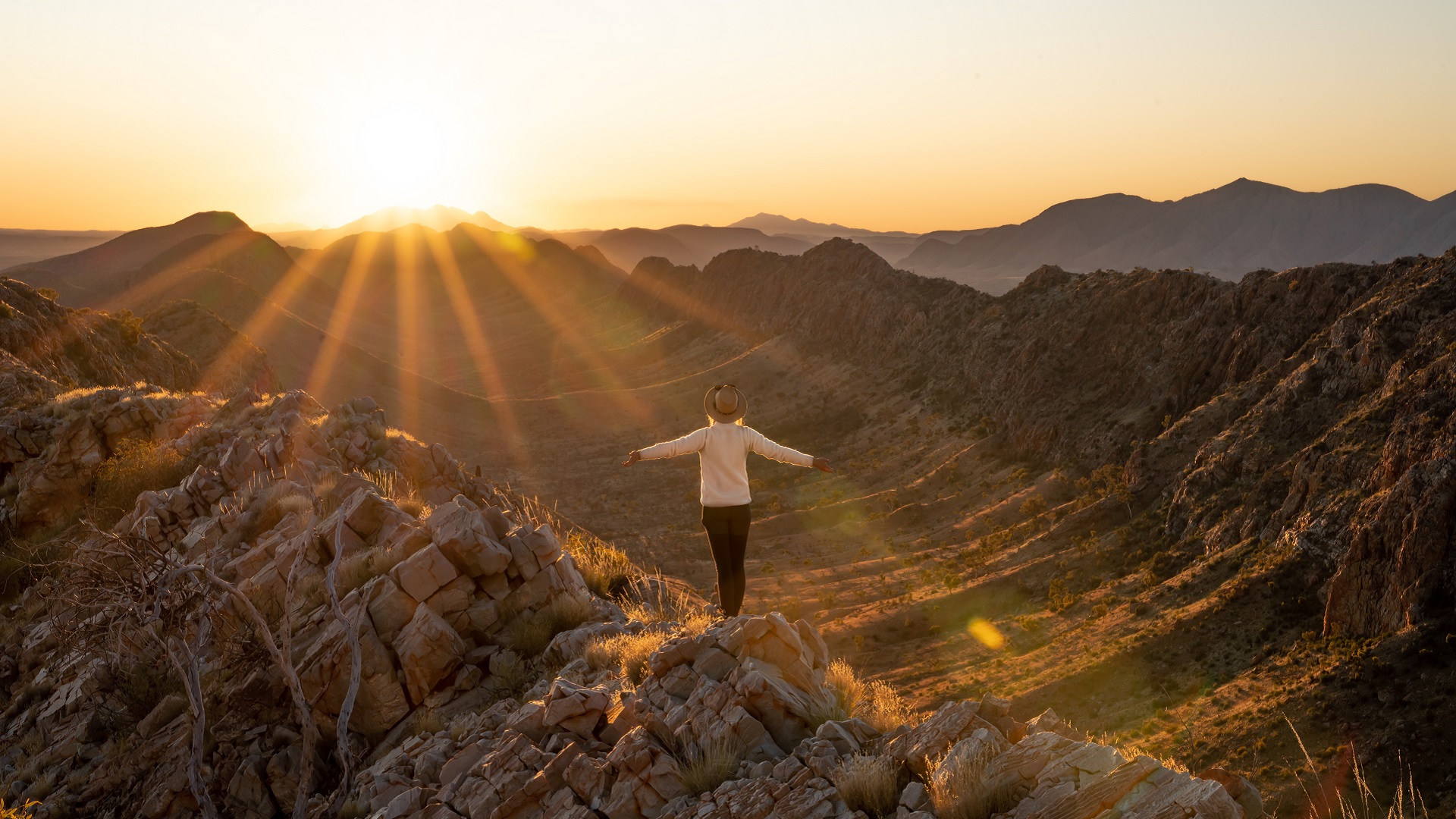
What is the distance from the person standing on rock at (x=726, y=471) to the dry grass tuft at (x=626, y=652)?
108 centimetres

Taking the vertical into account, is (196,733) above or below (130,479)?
below

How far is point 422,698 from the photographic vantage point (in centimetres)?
890

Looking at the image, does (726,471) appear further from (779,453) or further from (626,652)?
(626,652)

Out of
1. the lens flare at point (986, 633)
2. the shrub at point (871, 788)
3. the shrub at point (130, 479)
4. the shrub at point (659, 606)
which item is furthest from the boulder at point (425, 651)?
the lens flare at point (986, 633)

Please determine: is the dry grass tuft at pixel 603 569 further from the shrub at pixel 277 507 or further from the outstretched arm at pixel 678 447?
the shrub at pixel 277 507

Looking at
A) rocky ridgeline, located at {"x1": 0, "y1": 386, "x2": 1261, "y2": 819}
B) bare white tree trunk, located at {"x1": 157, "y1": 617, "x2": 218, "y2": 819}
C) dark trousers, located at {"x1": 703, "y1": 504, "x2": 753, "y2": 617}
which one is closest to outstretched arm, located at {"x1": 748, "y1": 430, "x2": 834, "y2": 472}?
dark trousers, located at {"x1": 703, "y1": 504, "x2": 753, "y2": 617}

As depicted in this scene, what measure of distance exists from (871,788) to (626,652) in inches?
128

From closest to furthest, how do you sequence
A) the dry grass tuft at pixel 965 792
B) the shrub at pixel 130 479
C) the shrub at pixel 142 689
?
1. the dry grass tuft at pixel 965 792
2. the shrub at pixel 142 689
3. the shrub at pixel 130 479

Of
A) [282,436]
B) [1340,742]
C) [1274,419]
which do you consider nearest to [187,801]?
[282,436]

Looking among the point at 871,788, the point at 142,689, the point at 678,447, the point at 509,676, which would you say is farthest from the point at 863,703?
the point at 142,689

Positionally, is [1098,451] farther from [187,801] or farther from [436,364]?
[436,364]

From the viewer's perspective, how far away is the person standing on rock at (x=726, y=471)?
355 inches

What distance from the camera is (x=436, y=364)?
12469 centimetres

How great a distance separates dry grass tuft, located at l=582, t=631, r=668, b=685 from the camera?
7.80 metres
